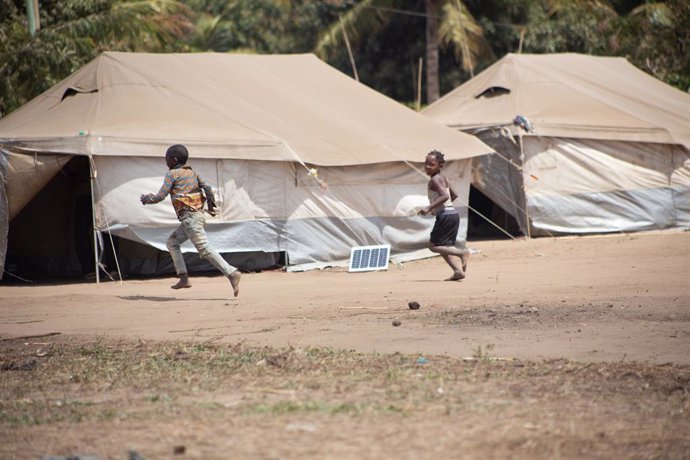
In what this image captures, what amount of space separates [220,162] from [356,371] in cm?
714

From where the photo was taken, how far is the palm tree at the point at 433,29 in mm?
26700

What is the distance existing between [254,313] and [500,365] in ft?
11.2

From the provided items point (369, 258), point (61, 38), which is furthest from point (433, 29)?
point (369, 258)

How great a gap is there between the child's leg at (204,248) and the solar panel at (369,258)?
328cm

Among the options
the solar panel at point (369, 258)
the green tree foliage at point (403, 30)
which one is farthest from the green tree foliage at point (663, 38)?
the solar panel at point (369, 258)

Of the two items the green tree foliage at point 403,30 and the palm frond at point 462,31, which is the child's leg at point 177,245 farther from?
the palm frond at point 462,31

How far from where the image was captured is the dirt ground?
500cm

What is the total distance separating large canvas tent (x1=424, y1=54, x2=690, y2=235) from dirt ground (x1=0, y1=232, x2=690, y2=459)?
596cm

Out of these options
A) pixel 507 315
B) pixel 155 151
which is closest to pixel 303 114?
pixel 155 151

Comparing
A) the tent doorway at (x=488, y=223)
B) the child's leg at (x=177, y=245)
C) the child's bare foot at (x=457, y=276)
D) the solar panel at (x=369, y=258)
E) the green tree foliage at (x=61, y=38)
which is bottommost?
the tent doorway at (x=488, y=223)

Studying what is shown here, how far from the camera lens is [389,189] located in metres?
14.8

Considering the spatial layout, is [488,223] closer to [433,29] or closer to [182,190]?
[433,29]

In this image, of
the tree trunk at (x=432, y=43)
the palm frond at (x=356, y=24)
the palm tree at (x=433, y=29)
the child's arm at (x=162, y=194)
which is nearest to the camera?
the child's arm at (x=162, y=194)

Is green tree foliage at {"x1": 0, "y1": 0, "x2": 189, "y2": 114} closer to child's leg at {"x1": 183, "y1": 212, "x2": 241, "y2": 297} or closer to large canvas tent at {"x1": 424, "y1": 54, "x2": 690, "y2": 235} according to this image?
large canvas tent at {"x1": 424, "y1": 54, "x2": 690, "y2": 235}
